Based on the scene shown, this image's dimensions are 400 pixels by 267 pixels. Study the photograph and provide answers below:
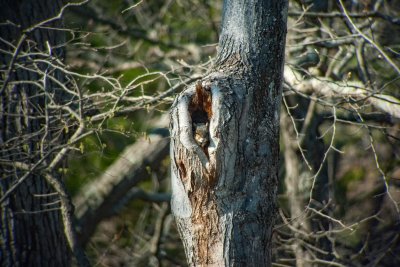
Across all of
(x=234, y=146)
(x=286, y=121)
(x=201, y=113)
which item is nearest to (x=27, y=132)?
(x=201, y=113)

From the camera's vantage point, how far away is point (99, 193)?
6574 mm

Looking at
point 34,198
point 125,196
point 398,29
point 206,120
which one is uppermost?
point 398,29

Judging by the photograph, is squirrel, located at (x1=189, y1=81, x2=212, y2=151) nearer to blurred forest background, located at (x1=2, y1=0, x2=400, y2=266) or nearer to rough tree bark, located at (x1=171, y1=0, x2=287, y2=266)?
rough tree bark, located at (x1=171, y1=0, x2=287, y2=266)

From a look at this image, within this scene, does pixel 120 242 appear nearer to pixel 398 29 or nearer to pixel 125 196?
pixel 125 196

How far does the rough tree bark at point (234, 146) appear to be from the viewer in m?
3.08

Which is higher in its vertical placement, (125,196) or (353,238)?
(125,196)

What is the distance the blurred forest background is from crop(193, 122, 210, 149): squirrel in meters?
1.26

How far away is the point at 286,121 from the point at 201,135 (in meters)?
3.70

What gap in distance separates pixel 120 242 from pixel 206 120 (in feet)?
18.3

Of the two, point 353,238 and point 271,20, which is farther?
point 353,238

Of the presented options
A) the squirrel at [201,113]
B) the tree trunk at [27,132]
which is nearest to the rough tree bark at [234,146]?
the squirrel at [201,113]

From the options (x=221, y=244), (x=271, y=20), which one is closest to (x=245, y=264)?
(x=221, y=244)

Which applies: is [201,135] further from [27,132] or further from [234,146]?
[27,132]

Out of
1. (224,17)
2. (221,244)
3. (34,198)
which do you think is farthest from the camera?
(34,198)
